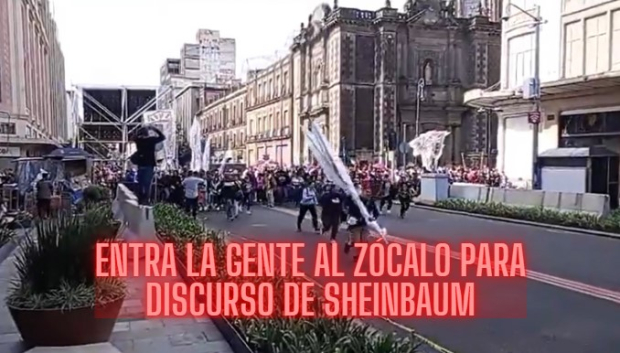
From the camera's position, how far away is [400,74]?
4934 cm

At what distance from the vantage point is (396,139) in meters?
47.4

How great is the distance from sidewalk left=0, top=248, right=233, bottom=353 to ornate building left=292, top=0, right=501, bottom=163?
133 ft

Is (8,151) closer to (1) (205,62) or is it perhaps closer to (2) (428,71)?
(2) (428,71)

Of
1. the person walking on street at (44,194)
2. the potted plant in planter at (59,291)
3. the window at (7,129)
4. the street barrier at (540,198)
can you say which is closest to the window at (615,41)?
the street barrier at (540,198)

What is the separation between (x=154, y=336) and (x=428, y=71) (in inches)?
1872

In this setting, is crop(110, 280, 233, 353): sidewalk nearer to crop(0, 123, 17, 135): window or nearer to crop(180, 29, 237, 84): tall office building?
crop(0, 123, 17, 135): window

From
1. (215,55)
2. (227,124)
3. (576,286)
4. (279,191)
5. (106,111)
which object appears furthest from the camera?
(215,55)

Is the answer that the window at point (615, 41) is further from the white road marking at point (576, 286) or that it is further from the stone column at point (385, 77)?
the stone column at point (385, 77)

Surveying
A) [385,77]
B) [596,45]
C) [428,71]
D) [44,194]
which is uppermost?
[428,71]

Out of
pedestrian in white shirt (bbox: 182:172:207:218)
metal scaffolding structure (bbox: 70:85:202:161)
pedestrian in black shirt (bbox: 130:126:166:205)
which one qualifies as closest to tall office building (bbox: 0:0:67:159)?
pedestrian in white shirt (bbox: 182:172:207:218)

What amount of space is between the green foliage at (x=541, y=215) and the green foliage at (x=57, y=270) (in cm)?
1533

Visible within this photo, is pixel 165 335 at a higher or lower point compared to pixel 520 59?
lower

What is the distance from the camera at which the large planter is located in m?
5.15

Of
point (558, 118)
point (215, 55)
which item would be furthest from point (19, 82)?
point (215, 55)
